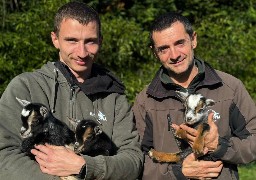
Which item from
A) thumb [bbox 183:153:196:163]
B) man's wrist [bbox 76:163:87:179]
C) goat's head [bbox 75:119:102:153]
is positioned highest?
goat's head [bbox 75:119:102:153]

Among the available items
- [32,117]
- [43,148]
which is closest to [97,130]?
[43,148]

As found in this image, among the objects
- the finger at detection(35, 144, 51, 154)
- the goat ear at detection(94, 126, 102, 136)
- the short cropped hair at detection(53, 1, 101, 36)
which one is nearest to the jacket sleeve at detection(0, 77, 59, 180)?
the finger at detection(35, 144, 51, 154)

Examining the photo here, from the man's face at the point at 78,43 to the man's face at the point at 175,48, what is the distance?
0.70m

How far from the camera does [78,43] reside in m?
5.28

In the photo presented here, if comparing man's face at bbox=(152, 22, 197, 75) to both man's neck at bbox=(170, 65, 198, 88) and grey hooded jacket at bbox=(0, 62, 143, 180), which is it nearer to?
man's neck at bbox=(170, 65, 198, 88)

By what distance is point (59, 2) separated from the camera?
10.8 m

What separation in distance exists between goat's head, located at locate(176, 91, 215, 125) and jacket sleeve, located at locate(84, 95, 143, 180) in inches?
20.2

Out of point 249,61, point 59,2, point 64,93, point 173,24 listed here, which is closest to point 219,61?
point 249,61

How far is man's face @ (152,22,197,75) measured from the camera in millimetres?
5707

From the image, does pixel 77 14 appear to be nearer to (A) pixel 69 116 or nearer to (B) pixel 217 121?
(A) pixel 69 116

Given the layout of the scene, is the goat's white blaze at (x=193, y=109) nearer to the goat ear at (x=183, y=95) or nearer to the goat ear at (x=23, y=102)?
the goat ear at (x=183, y=95)

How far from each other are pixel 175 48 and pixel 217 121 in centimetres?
79

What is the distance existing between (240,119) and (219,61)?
22.8ft

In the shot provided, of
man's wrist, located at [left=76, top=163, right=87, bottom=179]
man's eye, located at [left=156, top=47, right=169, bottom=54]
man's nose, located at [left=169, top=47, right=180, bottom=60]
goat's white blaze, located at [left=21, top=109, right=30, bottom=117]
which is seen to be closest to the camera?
goat's white blaze, located at [left=21, top=109, right=30, bottom=117]
